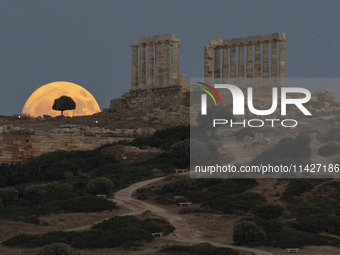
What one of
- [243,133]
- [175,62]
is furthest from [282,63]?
[243,133]

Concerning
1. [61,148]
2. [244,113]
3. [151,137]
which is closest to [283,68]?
[244,113]

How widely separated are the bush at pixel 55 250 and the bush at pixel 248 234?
8.48m

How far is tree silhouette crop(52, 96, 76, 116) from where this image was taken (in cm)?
9294

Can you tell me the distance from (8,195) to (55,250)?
49.8 ft

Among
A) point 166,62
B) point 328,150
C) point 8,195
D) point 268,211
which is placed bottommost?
point 268,211

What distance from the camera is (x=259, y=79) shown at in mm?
92250

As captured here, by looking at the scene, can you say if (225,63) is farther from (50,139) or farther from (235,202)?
(235,202)

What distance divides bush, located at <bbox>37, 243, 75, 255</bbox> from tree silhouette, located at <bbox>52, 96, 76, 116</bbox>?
2141 inches

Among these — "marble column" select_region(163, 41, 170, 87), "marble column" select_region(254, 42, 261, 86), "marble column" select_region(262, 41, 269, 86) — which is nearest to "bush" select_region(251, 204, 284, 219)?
"marble column" select_region(163, 41, 170, 87)

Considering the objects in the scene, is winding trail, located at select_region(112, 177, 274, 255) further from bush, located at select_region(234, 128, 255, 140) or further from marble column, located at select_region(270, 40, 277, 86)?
marble column, located at select_region(270, 40, 277, 86)

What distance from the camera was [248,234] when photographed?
142 ft

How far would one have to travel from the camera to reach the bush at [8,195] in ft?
174

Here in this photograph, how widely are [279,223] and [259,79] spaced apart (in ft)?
154

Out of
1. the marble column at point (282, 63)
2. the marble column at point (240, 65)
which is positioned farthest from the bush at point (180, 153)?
the marble column at point (240, 65)
